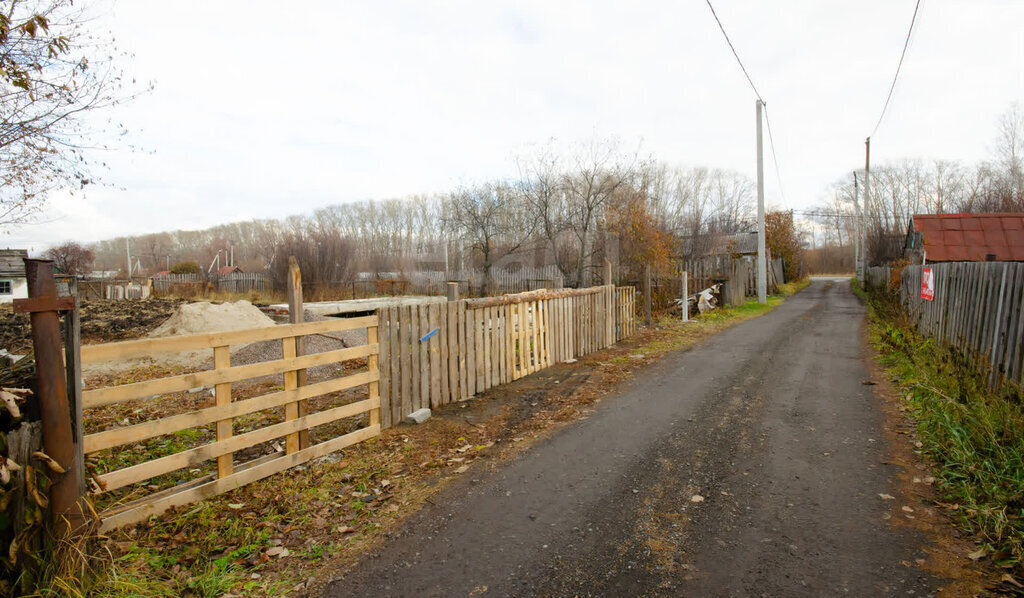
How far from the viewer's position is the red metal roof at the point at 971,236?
615 inches

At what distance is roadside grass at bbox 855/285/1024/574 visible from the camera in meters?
3.11

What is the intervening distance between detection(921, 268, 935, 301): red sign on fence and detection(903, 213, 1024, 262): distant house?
25.7 ft

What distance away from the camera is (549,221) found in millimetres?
23672

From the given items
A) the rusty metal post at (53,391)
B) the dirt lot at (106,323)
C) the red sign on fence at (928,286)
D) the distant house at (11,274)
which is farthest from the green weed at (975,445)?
the distant house at (11,274)

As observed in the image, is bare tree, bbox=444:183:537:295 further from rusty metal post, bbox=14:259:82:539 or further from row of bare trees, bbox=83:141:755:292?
rusty metal post, bbox=14:259:82:539

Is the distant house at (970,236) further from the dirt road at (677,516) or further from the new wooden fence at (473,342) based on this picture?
the dirt road at (677,516)

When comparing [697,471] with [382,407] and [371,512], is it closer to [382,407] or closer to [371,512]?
[371,512]

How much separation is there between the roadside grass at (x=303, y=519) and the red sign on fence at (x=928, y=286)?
681 cm

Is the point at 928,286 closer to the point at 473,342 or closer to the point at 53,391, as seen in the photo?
the point at 473,342

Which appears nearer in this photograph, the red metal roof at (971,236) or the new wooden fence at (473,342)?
the new wooden fence at (473,342)

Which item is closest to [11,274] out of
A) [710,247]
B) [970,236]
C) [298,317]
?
Answer: [298,317]

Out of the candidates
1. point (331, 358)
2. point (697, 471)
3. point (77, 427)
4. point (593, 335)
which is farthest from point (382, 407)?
point (593, 335)

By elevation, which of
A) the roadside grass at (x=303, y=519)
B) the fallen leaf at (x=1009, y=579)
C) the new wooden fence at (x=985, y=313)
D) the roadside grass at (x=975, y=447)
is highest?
the new wooden fence at (x=985, y=313)

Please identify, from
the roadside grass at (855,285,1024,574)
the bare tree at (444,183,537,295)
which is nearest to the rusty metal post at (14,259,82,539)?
the roadside grass at (855,285,1024,574)
